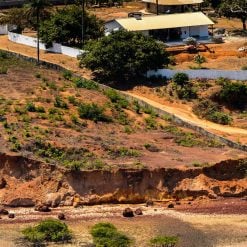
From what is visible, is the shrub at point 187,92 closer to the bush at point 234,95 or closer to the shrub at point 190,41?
the bush at point 234,95

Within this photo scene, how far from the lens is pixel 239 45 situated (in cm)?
9488

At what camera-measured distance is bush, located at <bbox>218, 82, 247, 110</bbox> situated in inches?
3167

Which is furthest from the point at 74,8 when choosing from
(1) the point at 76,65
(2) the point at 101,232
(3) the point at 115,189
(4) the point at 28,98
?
(2) the point at 101,232

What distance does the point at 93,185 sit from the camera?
2596 inches

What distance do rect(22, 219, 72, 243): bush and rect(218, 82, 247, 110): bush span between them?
2735 centimetres

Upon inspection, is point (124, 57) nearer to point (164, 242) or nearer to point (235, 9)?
point (235, 9)

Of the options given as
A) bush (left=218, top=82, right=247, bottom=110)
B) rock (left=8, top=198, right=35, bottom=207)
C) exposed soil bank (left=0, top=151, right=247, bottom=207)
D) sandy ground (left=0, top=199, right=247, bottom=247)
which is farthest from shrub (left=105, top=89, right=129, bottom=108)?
rock (left=8, top=198, right=35, bottom=207)

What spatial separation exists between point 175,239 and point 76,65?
36.7 meters

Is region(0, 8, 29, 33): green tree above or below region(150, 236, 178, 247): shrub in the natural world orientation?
above

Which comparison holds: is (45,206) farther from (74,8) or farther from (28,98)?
(74,8)

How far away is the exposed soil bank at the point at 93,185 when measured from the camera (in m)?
65.6

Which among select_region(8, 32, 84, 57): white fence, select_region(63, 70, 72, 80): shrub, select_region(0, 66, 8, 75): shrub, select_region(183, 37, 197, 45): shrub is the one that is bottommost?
select_region(63, 70, 72, 80): shrub

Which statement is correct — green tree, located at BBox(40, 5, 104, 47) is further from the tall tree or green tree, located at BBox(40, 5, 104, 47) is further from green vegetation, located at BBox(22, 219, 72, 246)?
green vegetation, located at BBox(22, 219, 72, 246)

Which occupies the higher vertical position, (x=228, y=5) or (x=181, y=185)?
(x=228, y=5)
